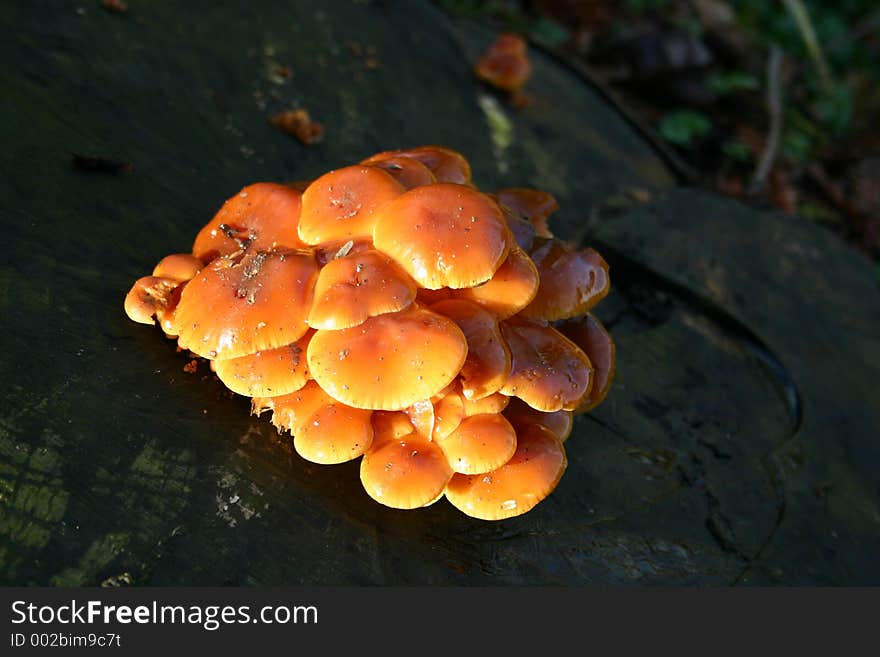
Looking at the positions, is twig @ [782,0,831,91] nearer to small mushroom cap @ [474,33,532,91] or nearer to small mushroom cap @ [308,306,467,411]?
small mushroom cap @ [474,33,532,91]

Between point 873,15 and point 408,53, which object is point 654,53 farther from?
point 873,15

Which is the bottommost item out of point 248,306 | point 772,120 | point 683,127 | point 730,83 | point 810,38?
point 683,127

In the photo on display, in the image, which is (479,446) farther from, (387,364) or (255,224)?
(255,224)

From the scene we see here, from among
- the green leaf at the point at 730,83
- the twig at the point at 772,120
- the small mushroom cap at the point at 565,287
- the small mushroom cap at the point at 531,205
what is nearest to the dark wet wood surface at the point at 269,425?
the small mushroom cap at the point at 565,287

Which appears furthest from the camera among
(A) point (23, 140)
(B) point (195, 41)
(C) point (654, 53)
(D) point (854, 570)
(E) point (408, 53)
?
(C) point (654, 53)

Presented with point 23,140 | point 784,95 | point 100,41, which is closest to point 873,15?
point 784,95

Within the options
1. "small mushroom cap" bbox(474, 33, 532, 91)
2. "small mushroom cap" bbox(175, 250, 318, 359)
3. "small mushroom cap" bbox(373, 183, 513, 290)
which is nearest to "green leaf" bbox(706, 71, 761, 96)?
"small mushroom cap" bbox(474, 33, 532, 91)

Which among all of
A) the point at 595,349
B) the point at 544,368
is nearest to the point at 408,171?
the point at 544,368
